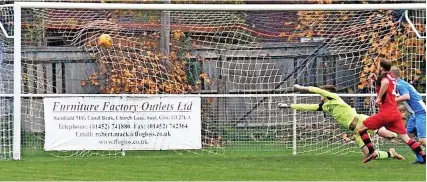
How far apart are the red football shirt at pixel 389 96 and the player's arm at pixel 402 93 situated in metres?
0.39

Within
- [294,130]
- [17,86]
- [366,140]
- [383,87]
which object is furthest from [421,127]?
[17,86]

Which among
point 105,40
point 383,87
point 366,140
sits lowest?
point 366,140

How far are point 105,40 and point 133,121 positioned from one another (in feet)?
4.82

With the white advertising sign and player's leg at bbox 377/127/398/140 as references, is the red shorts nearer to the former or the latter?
player's leg at bbox 377/127/398/140

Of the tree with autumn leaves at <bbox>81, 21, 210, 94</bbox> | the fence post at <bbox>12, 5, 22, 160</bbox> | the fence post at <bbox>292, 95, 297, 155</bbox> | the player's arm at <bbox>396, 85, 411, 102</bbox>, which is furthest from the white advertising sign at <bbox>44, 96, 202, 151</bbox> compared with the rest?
the player's arm at <bbox>396, 85, 411, 102</bbox>

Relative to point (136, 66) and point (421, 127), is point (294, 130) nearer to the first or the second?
point (421, 127)

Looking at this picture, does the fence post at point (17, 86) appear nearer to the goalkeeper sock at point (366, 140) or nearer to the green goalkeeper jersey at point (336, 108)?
the green goalkeeper jersey at point (336, 108)

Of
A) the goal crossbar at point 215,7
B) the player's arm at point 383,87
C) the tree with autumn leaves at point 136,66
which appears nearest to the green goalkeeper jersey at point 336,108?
the player's arm at point 383,87

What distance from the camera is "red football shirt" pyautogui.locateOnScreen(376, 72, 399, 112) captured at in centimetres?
1476

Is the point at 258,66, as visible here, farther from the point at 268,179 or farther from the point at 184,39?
the point at 268,179

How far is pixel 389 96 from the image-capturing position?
48.7 ft

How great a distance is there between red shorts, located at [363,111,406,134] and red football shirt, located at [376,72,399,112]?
7cm

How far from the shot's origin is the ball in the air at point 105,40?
17.4m

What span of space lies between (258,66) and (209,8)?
2.39 m
